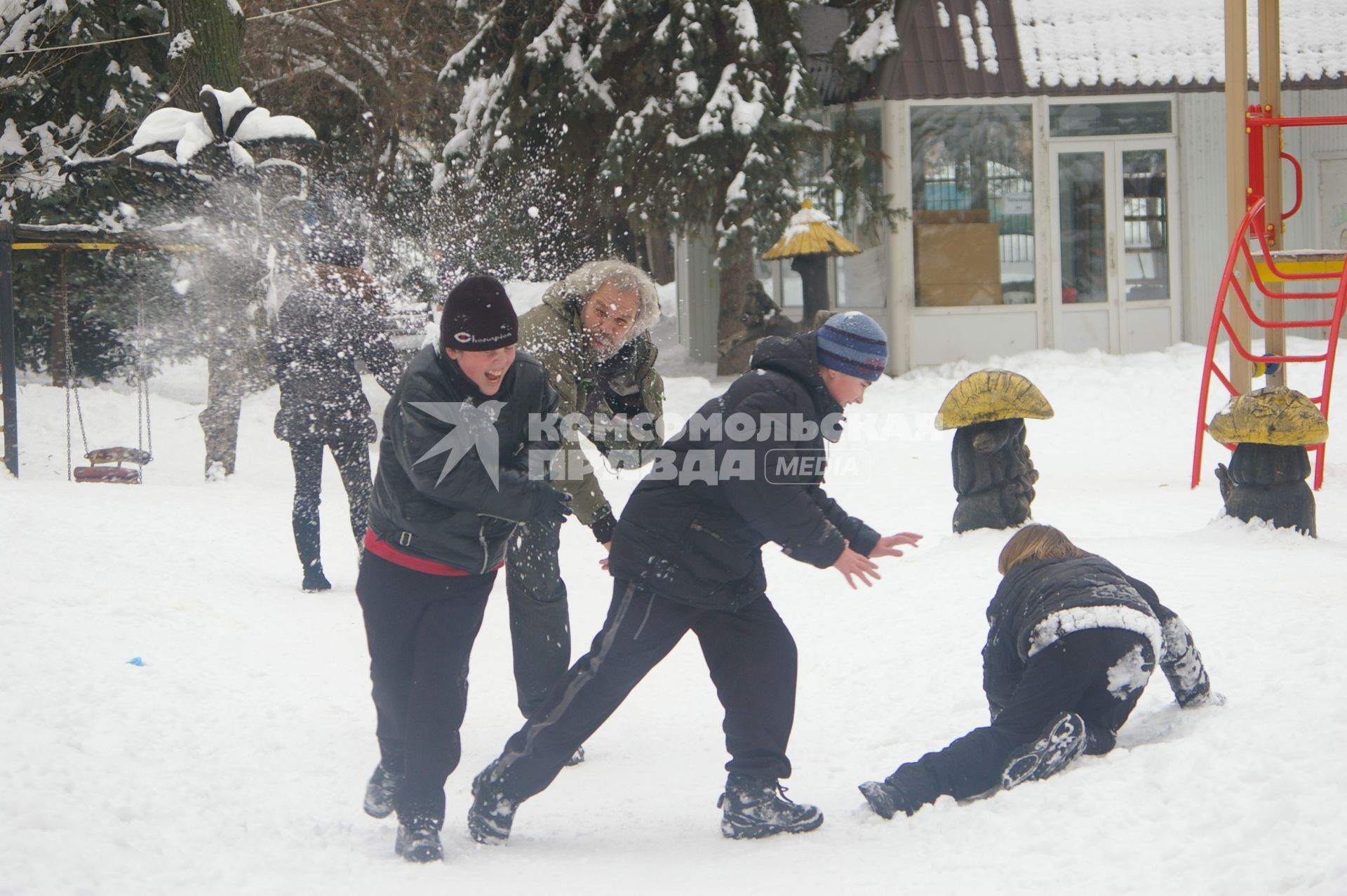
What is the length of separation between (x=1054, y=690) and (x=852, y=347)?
44.6 inches

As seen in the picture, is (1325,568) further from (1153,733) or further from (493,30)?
(493,30)

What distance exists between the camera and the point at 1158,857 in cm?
313

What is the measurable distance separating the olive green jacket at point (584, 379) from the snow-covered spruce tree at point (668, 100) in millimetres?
9407

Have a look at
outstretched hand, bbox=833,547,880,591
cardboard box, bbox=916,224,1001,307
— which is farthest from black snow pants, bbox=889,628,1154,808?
cardboard box, bbox=916,224,1001,307

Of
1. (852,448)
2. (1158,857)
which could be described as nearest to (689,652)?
(1158,857)

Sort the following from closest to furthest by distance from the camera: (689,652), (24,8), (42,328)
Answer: (689,652) < (24,8) < (42,328)

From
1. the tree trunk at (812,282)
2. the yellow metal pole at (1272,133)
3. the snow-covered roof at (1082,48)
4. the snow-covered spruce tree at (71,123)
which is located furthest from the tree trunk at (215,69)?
the yellow metal pole at (1272,133)

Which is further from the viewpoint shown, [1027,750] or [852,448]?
[852,448]

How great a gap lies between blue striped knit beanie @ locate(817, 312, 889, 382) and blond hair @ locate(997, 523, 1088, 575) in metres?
0.82

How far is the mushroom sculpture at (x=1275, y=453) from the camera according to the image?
244 inches

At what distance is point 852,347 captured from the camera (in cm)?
373

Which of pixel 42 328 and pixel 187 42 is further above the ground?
pixel 187 42

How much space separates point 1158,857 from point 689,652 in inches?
129

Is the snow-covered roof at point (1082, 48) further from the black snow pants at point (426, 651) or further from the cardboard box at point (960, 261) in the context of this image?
the black snow pants at point (426, 651)
